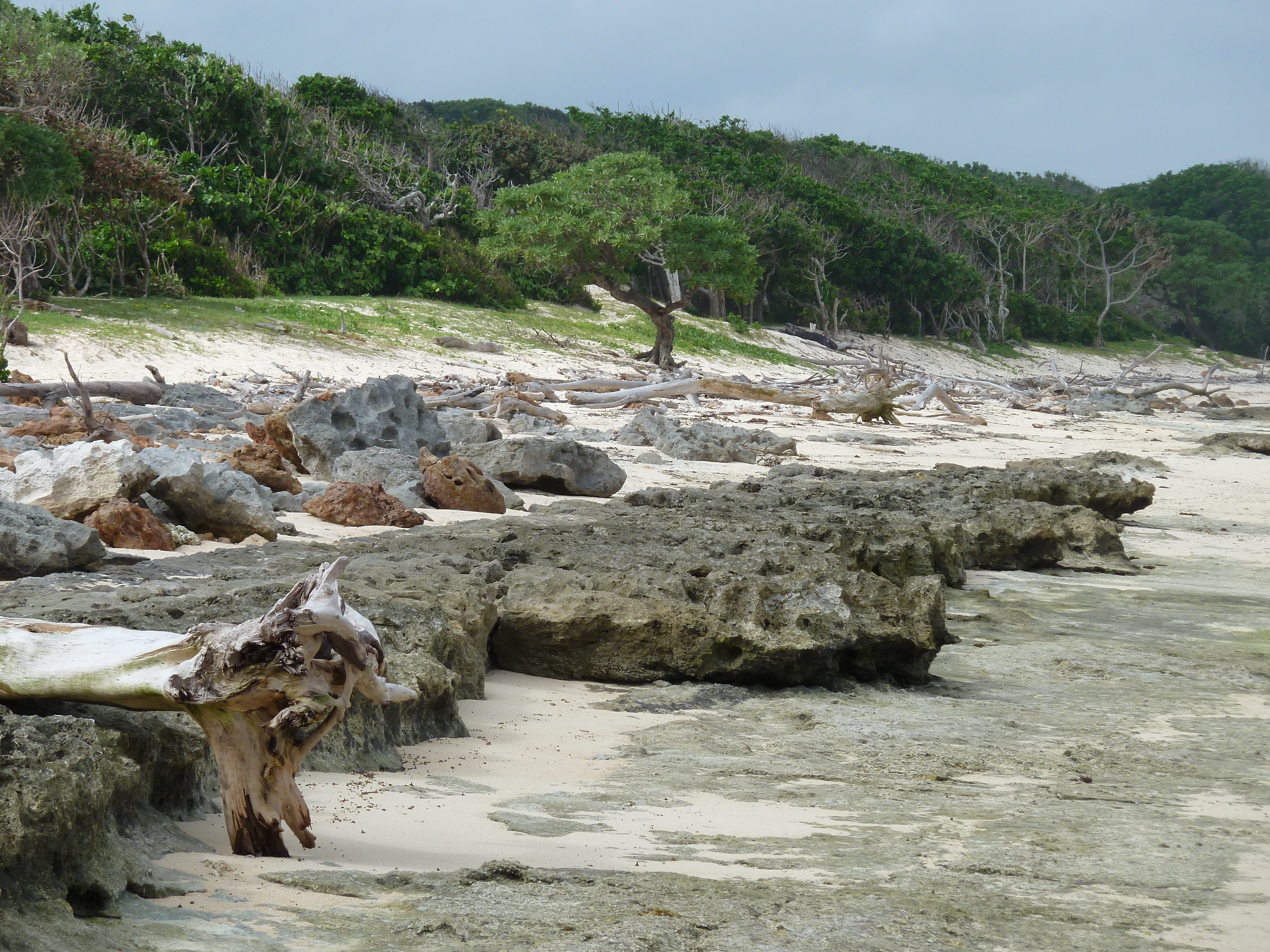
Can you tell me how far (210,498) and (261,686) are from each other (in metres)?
4.14

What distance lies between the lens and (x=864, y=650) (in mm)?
4910

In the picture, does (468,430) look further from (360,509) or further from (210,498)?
(210,498)

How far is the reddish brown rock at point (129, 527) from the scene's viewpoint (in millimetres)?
5688

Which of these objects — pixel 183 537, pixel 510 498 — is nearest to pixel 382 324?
pixel 510 498

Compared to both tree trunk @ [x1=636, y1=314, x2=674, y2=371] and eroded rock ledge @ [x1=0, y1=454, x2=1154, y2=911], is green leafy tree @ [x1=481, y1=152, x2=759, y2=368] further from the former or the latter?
eroded rock ledge @ [x1=0, y1=454, x2=1154, y2=911]

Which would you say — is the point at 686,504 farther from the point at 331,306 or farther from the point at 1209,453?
the point at 331,306

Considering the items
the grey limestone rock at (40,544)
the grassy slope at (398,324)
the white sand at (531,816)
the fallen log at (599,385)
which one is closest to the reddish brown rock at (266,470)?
the white sand at (531,816)

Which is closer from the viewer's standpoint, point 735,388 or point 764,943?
point 764,943

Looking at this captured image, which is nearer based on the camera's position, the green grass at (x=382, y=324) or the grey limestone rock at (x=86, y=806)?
the grey limestone rock at (x=86, y=806)

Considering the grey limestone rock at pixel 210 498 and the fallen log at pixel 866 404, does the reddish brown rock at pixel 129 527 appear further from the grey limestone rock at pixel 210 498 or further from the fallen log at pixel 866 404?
the fallen log at pixel 866 404

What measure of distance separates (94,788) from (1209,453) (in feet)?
51.3

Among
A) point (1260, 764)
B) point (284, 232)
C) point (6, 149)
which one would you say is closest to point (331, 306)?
point (284, 232)

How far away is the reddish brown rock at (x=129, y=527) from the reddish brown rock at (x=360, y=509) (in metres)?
1.28

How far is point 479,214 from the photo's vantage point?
27.1m
